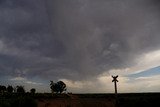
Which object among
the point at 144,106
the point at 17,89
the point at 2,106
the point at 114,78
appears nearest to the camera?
the point at 2,106

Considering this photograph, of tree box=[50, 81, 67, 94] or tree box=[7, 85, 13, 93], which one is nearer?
tree box=[50, 81, 67, 94]

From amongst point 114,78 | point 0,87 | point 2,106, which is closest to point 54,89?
point 0,87

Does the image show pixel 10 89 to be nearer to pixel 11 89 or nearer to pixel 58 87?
pixel 11 89

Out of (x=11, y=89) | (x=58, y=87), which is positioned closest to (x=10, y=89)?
(x=11, y=89)

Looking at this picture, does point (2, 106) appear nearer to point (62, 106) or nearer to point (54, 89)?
point (62, 106)

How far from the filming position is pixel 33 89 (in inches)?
4200

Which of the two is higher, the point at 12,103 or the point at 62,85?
the point at 62,85

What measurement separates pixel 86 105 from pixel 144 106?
422 inches

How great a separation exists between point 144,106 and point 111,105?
283 inches

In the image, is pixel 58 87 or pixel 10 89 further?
pixel 10 89

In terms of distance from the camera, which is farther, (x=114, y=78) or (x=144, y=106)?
(x=114, y=78)

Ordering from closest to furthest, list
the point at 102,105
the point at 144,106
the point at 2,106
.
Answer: the point at 2,106
the point at 144,106
the point at 102,105

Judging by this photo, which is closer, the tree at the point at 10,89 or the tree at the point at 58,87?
the tree at the point at 58,87

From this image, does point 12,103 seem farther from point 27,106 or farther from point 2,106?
point 2,106
